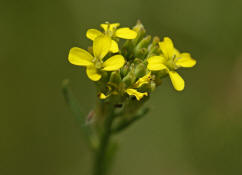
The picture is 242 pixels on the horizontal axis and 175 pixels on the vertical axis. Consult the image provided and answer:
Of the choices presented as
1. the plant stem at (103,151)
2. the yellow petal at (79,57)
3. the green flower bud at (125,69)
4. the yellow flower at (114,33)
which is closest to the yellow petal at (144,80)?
the green flower bud at (125,69)

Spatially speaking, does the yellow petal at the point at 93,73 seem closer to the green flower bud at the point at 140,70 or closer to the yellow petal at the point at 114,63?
the yellow petal at the point at 114,63

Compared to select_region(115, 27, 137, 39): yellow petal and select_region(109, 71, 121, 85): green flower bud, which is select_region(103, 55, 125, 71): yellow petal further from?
select_region(115, 27, 137, 39): yellow petal

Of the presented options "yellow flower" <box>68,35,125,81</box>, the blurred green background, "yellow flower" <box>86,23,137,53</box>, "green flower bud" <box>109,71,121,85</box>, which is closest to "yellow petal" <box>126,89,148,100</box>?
"green flower bud" <box>109,71,121,85</box>

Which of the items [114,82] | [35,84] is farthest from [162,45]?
[35,84]

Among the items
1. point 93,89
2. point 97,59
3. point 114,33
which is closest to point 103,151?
point 97,59

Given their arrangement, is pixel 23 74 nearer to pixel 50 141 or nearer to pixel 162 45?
pixel 50 141

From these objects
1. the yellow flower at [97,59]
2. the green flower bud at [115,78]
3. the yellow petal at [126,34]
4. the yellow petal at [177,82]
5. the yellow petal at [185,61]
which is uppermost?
the yellow petal at [126,34]
